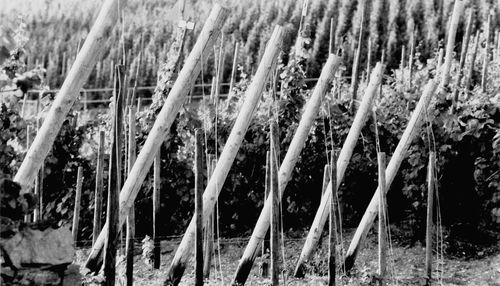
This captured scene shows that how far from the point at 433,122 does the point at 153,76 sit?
1595cm

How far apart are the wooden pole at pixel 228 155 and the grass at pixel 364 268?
34cm

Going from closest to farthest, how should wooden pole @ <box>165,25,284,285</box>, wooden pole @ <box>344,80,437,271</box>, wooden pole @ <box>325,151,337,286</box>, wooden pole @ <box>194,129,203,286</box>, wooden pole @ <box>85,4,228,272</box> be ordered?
wooden pole @ <box>194,129,203,286</box> → wooden pole @ <box>325,151,337,286</box> → wooden pole @ <box>85,4,228,272</box> → wooden pole @ <box>165,25,284,285</box> → wooden pole @ <box>344,80,437,271</box>

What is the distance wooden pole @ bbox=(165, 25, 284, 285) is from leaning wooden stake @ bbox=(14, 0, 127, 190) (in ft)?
5.03

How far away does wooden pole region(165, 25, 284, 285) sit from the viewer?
5.98m

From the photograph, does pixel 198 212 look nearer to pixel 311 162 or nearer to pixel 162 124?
pixel 162 124

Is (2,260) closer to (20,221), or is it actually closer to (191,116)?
(20,221)

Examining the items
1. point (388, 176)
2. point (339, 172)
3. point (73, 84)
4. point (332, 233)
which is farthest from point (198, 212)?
point (388, 176)

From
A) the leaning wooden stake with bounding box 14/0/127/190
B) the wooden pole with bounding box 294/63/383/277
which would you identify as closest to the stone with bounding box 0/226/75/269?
the leaning wooden stake with bounding box 14/0/127/190

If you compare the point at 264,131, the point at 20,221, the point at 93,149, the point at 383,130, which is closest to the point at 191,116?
the point at 264,131

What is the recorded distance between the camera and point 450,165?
7.97 meters

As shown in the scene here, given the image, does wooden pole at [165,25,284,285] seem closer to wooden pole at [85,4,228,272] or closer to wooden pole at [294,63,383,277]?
wooden pole at [85,4,228,272]

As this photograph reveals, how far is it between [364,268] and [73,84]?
3107 mm

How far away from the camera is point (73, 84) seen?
4.97m

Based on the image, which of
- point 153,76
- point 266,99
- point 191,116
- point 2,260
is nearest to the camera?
point 2,260
